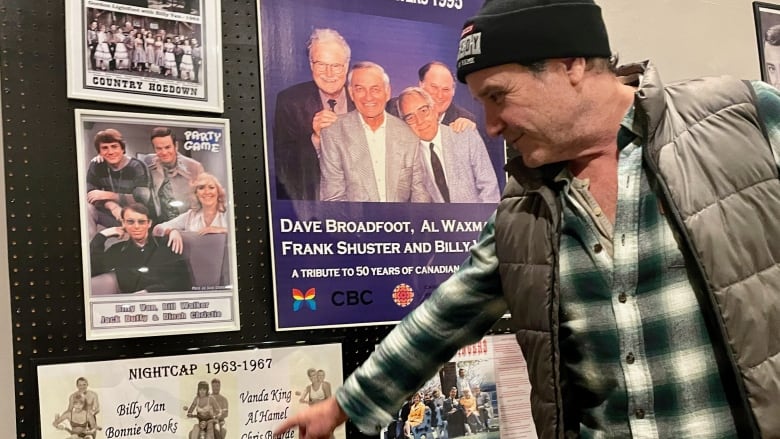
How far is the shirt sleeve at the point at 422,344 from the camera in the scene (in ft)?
4.61

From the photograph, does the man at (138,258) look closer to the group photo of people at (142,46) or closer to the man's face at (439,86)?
the group photo of people at (142,46)

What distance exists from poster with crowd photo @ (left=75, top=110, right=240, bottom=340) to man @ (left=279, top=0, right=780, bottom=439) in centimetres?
35

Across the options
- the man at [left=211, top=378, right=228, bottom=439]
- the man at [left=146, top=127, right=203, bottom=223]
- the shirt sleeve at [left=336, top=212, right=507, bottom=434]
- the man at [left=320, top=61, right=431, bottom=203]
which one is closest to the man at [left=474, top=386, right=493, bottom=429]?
the shirt sleeve at [left=336, top=212, right=507, bottom=434]

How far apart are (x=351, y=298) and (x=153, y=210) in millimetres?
477

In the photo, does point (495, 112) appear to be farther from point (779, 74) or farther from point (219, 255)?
point (779, 74)

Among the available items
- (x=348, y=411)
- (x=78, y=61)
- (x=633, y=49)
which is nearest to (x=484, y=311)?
(x=348, y=411)

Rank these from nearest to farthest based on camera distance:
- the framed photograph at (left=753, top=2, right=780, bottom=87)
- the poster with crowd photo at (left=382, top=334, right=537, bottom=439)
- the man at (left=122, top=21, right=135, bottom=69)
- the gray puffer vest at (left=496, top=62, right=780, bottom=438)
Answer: the gray puffer vest at (left=496, top=62, right=780, bottom=438)
the man at (left=122, top=21, right=135, bottom=69)
the poster with crowd photo at (left=382, top=334, right=537, bottom=439)
the framed photograph at (left=753, top=2, right=780, bottom=87)

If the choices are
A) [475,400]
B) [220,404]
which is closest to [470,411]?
[475,400]

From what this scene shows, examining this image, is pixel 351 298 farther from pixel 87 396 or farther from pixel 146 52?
pixel 146 52

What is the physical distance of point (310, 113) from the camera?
5.44 ft

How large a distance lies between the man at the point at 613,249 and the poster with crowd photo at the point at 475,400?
31 centimetres

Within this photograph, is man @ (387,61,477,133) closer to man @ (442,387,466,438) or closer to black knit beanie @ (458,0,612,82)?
black knit beanie @ (458,0,612,82)

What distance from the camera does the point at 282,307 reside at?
1.58m

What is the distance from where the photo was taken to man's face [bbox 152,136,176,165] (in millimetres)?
1508
